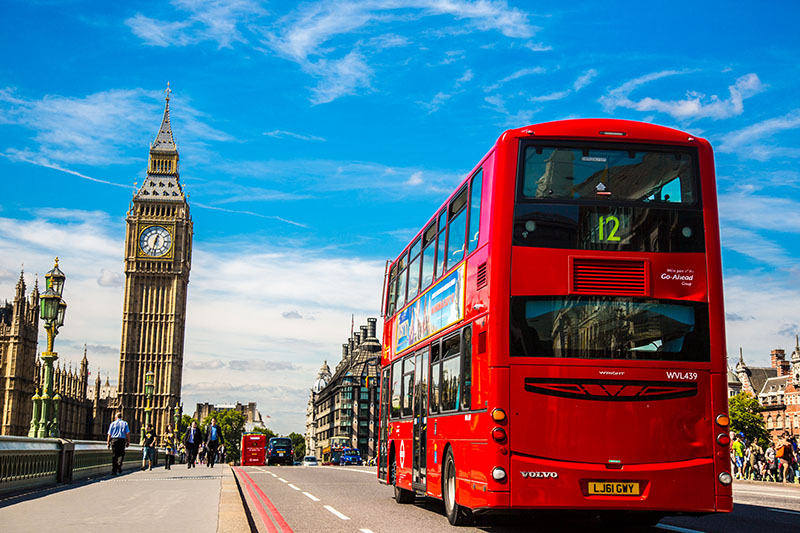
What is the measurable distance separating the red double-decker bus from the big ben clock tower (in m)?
114

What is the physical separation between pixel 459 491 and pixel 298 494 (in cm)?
841

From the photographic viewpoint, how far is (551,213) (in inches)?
421

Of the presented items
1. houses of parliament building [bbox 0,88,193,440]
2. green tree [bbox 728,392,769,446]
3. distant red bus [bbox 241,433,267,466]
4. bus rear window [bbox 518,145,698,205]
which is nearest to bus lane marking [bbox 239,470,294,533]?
bus rear window [bbox 518,145,698,205]

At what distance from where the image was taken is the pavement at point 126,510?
433 inches

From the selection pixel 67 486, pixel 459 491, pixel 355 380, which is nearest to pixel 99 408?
pixel 355 380

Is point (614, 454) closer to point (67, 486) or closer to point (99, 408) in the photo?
point (67, 486)

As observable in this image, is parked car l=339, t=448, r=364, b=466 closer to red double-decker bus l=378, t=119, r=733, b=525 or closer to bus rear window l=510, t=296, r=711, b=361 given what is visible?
red double-decker bus l=378, t=119, r=733, b=525

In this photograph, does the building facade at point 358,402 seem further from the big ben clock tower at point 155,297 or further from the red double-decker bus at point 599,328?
the red double-decker bus at point 599,328

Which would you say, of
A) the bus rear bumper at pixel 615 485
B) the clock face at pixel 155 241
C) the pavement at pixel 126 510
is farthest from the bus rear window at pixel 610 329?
the clock face at pixel 155 241

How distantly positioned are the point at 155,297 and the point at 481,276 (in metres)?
117

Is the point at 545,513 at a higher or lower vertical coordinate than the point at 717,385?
lower

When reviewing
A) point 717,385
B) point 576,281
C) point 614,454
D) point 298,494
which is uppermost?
point 576,281

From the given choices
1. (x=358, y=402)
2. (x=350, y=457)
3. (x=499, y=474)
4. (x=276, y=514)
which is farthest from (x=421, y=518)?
(x=358, y=402)

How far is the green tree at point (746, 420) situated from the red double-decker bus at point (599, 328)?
283 feet
